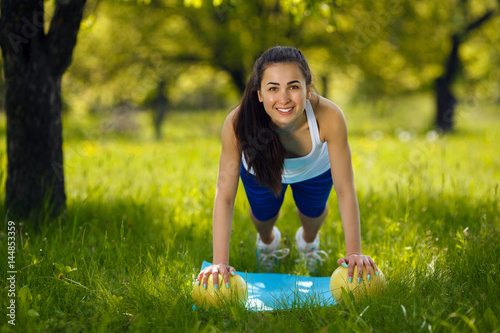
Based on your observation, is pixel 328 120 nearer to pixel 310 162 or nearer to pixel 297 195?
pixel 310 162

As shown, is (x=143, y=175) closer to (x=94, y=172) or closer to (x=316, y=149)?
(x=94, y=172)

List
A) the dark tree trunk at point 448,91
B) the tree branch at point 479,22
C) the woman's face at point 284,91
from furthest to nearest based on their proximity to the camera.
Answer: the dark tree trunk at point 448,91 → the tree branch at point 479,22 → the woman's face at point 284,91

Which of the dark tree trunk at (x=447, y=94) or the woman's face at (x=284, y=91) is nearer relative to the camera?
the woman's face at (x=284, y=91)

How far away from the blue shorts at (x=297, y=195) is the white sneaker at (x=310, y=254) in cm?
25

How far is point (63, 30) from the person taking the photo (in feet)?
10.3

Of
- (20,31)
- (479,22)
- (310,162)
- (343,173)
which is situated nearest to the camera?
(343,173)

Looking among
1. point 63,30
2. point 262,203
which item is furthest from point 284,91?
point 63,30

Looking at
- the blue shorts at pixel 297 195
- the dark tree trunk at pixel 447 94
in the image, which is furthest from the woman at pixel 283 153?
the dark tree trunk at pixel 447 94

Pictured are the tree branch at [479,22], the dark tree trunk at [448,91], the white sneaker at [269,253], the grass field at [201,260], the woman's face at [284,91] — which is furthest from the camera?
the dark tree trunk at [448,91]

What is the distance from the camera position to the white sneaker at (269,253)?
2.88 metres

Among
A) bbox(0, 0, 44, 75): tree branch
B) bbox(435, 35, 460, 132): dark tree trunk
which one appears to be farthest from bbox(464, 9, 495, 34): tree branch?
bbox(0, 0, 44, 75): tree branch

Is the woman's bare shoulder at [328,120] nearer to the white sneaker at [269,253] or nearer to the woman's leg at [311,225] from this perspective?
the woman's leg at [311,225]

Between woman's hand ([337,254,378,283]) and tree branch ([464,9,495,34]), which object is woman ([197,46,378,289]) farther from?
tree branch ([464,9,495,34])

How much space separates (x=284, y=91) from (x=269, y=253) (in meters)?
1.25
